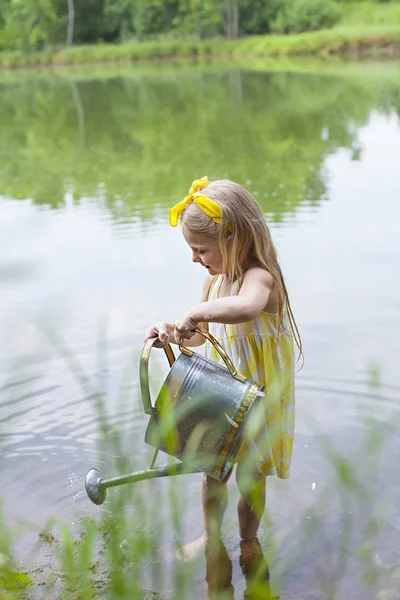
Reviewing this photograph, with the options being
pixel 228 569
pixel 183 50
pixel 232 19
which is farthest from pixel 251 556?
pixel 232 19

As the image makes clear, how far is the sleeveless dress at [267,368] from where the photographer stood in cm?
211

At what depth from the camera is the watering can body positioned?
1910mm

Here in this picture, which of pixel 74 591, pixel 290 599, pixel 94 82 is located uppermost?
pixel 74 591

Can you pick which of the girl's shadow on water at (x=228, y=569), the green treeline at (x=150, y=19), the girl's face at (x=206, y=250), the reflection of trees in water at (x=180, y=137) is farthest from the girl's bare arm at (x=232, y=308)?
the green treeline at (x=150, y=19)

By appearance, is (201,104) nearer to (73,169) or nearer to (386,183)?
(73,169)

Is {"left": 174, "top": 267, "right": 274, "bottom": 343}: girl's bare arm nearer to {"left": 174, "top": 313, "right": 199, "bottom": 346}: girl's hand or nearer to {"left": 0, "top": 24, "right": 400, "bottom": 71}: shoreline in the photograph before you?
{"left": 174, "top": 313, "right": 199, "bottom": 346}: girl's hand

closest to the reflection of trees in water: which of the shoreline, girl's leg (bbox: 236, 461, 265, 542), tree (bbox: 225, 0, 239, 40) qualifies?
girl's leg (bbox: 236, 461, 265, 542)

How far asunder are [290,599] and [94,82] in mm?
21457

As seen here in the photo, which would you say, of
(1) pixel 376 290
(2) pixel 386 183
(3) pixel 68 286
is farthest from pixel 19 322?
(2) pixel 386 183

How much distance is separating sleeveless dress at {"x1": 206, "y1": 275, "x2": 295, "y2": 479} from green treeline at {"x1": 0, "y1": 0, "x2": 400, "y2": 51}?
33761 millimetres

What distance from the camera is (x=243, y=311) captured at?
1971 millimetres

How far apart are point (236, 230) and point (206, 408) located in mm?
436

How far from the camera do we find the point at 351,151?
Answer: 9336 mm

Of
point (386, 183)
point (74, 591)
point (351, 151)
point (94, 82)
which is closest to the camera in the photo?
point (74, 591)
